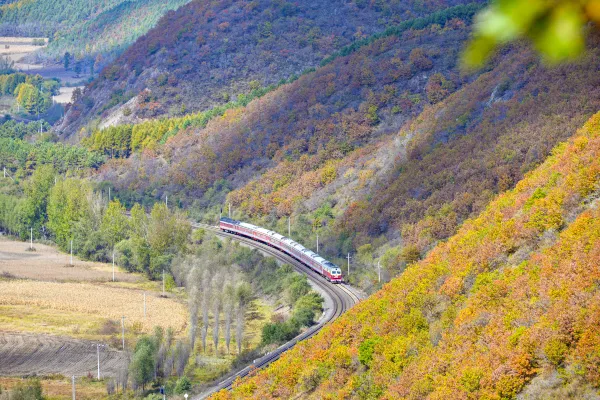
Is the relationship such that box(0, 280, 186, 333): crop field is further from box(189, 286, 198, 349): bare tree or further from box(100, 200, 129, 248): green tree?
box(100, 200, 129, 248): green tree

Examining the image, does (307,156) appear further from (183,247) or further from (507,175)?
(507,175)

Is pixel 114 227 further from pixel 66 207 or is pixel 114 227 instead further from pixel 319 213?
pixel 319 213

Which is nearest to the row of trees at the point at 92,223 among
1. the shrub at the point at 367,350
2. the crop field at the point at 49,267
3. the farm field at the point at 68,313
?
the crop field at the point at 49,267

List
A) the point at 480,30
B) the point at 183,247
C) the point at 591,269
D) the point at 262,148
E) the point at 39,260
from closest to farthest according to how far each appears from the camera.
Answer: the point at 480,30
the point at 591,269
the point at 183,247
the point at 39,260
the point at 262,148

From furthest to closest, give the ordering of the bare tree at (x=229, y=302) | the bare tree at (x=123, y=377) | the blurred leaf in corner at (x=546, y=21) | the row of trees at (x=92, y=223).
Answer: the row of trees at (x=92, y=223) < the bare tree at (x=229, y=302) < the bare tree at (x=123, y=377) < the blurred leaf in corner at (x=546, y=21)

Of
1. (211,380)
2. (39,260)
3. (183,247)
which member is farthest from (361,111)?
(211,380)

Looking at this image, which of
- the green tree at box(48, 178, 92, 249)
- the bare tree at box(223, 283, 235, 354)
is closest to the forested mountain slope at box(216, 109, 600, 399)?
the bare tree at box(223, 283, 235, 354)

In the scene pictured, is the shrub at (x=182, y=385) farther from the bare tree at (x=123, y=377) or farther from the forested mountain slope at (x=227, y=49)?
the forested mountain slope at (x=227, y=49)

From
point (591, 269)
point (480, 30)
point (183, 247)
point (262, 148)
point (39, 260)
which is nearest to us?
point (480, 30)
